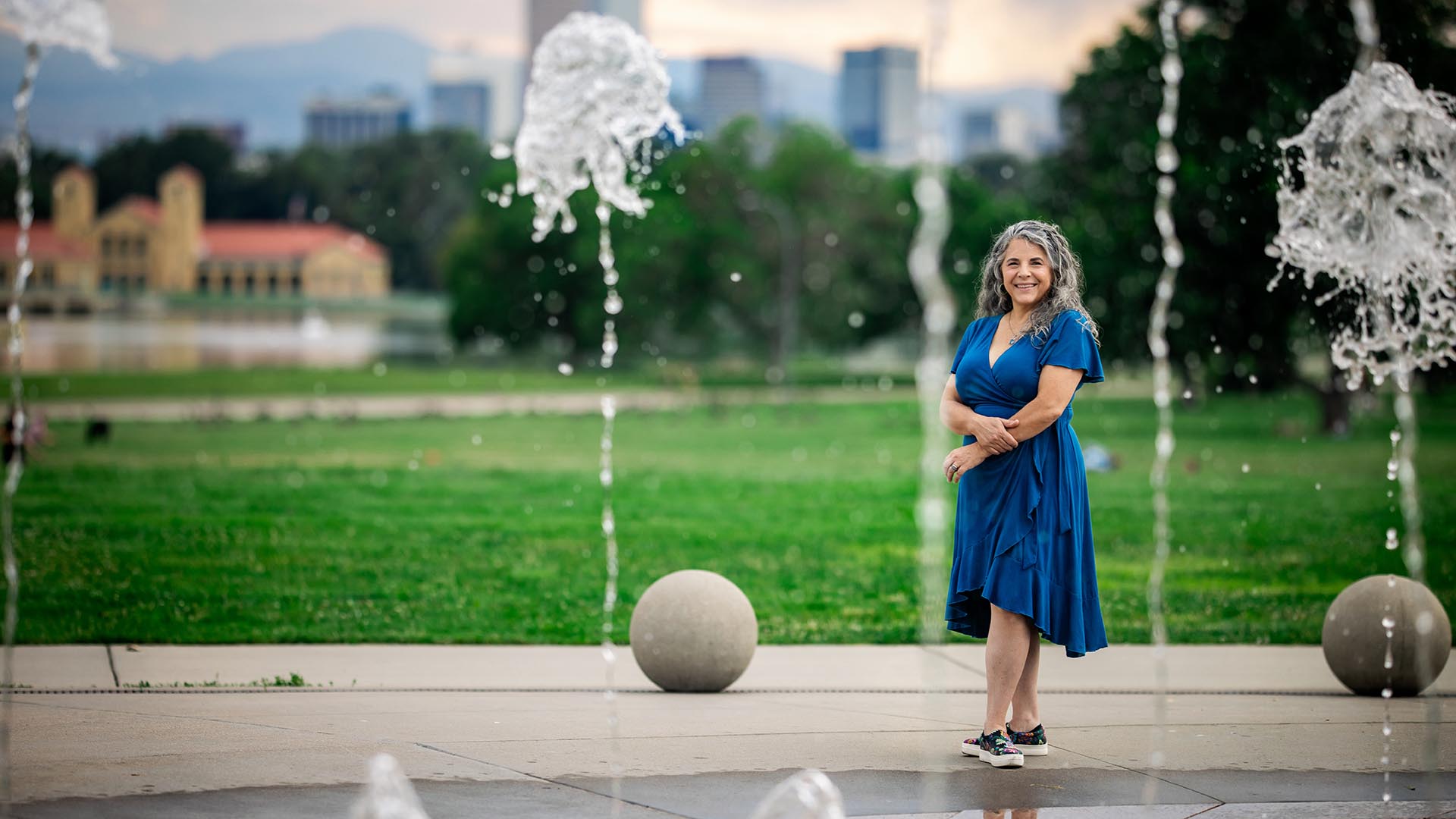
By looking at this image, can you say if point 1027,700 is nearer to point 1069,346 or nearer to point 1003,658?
point 1003,658

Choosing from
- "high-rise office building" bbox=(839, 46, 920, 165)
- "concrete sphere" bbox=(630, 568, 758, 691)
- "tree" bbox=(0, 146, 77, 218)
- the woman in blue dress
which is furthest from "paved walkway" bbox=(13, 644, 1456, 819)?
"high-rise office building" bbox=(839, 46, 920, 165)

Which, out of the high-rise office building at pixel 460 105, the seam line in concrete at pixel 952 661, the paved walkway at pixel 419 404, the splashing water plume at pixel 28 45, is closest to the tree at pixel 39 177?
the high-rise office building at pixel 460 105

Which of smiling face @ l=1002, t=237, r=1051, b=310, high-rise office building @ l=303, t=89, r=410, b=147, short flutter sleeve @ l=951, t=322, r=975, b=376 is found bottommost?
short flutter sleeve @ l=951, t=322, r=975, b=376

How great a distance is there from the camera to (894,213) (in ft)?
170

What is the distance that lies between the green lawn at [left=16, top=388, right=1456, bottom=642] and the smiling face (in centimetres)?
406

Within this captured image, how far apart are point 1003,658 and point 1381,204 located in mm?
5459

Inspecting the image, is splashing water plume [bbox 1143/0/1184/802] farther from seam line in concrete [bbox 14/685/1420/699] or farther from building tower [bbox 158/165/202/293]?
building tower [bbox 158/165/202/293]

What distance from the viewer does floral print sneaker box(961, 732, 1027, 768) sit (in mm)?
5863

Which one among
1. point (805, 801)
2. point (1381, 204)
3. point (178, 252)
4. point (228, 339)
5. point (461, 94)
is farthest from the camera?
point (461, 94)

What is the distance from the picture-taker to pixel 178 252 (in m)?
58.7

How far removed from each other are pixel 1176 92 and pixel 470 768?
2771 cm

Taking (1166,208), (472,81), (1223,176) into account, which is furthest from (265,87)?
(1223,176)

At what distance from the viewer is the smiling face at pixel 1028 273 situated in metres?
5.88

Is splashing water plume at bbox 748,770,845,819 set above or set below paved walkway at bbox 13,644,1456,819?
above
